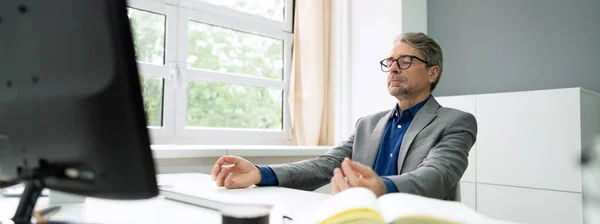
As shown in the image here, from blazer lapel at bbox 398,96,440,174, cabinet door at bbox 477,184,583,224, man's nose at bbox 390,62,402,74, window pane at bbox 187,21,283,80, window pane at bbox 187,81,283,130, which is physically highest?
window pane at bbox 187,21,283,80

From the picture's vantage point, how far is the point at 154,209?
94 cm

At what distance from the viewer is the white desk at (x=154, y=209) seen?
82 cm

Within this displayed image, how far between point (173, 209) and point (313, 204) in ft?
1.07

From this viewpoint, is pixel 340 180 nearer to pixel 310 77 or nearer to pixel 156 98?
pixel 156 98

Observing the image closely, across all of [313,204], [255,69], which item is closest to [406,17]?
[255,69]

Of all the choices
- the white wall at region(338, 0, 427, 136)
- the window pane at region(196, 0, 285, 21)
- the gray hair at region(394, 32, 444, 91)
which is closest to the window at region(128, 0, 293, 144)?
the window pane at region(196, 0, 285, 21)

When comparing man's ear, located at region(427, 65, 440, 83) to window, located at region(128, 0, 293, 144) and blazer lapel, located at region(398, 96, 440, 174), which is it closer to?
blazer lapel, located at region(398, 96, 440, 174)

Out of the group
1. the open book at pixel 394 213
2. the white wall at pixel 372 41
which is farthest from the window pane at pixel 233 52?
the open book at pixel 394 213

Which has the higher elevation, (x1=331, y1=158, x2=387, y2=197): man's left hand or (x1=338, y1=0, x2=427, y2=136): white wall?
(x1=338, y1=0, x2=427, y2=136): white wall

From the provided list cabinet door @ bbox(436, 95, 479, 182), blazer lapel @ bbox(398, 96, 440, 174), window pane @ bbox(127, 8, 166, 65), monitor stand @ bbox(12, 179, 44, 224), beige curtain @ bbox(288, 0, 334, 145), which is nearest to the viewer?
monitor stand @ bbox(12, 179, 44, 224)

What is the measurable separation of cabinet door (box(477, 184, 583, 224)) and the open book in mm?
1571

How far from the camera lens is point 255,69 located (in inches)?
113

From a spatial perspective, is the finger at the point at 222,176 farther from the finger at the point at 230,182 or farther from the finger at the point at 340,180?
the finger at the point at 340,180

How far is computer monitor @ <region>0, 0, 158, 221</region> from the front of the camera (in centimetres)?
46
